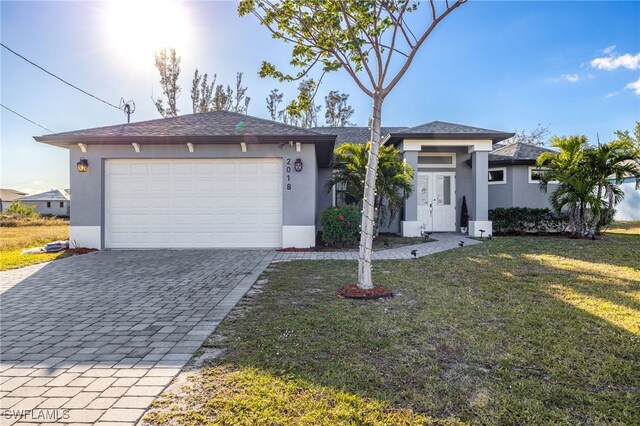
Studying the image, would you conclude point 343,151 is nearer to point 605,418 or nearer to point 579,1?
point 579,1

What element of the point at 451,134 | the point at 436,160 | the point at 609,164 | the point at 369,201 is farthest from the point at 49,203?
the point at 609,164

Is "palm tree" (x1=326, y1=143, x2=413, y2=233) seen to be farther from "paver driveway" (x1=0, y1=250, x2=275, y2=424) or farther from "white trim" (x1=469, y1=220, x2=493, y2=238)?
"paver driveway" (x1=0, y1=250, x2=275, y2=424)

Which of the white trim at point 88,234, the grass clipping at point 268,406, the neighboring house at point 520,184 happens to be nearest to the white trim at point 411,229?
the neighboring house at point 520,184

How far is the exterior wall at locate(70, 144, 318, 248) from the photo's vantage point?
9.33m

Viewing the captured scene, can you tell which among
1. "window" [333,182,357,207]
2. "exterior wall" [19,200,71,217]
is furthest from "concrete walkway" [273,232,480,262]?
"exterior wall" [19,200,71,217]

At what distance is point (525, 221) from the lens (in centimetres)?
1220

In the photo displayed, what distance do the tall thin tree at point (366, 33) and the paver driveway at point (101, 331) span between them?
270cm

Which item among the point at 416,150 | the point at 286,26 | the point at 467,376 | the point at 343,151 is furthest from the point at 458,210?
the point at 467,376

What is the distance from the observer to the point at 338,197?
13664mm

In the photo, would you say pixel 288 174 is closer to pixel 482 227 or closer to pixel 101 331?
pixel 101 331

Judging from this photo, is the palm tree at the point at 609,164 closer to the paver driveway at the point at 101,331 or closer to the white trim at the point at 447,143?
the white trim at the point at 447,143

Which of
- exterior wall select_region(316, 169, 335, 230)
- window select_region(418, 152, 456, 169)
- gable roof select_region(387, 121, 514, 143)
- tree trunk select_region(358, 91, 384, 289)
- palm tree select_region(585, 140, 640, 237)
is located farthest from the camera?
exterior wall select_region(316, 169, 335, 230)

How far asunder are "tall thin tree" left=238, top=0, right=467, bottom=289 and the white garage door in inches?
183

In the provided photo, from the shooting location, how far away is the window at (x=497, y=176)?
532 inches
